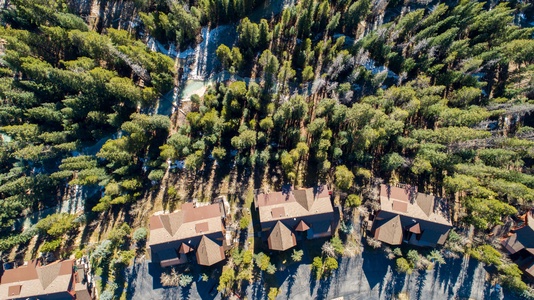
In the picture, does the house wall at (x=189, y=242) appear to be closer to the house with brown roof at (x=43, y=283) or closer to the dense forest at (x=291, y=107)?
the dense forest at (x=291, y=107)

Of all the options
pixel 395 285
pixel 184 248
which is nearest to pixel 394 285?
pixel 395 285

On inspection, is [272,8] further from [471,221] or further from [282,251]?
[471,221]

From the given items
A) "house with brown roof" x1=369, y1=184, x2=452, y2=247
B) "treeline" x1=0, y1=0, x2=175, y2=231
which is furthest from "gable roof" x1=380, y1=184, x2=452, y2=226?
"treeline" x1=0, y1=0, x2=175, y2=231

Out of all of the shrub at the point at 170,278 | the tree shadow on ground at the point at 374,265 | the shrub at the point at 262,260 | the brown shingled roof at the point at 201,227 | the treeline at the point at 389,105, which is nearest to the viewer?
the treeline at the point at 389,105

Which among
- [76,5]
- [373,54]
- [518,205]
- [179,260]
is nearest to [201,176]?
[179,260]

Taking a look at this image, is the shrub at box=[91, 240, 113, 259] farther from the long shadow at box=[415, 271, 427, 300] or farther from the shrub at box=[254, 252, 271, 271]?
the long shadow at box=[415, 271, 427, 300]

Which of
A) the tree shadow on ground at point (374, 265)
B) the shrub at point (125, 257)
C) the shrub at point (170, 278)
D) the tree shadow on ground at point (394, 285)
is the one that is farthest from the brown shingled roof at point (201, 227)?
the tree shadow on ground at point (394, 285)

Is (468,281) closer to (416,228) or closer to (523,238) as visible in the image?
(523,238)

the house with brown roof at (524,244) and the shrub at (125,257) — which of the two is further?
the shrub at (125,257)
